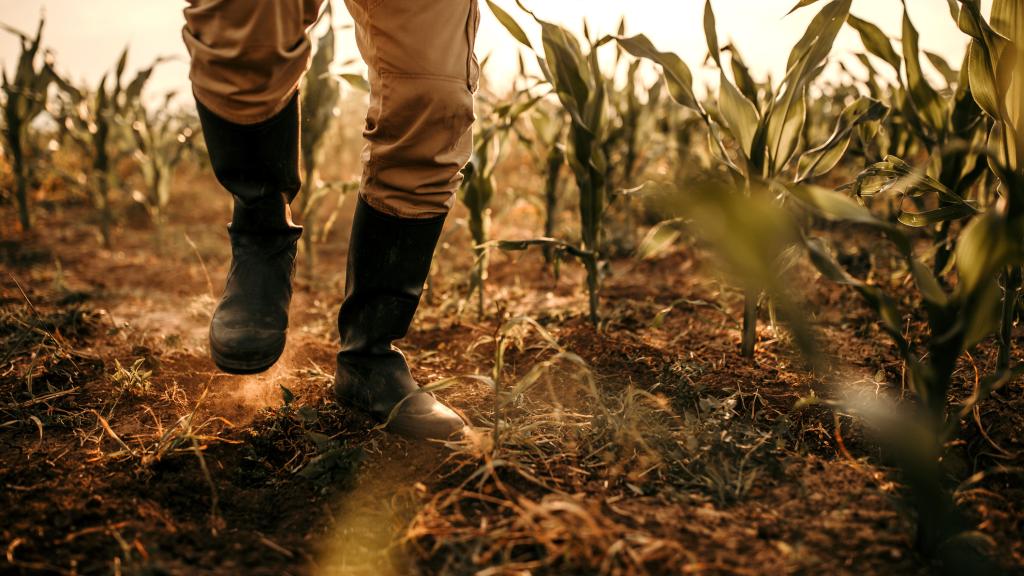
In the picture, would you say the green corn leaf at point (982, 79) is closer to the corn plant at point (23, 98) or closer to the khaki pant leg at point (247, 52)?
the khaki pant leg at point (247, 52)

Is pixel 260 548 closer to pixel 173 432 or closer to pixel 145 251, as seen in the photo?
pixel 173 432

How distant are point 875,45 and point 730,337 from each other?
2.92 ft

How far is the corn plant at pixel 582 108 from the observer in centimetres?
177

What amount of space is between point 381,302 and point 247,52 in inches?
21.6

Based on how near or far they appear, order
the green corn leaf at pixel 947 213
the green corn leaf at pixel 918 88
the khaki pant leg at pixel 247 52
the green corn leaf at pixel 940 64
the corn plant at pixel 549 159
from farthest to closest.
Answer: the corn plant at pixel 549 159
the green corn leaf at pixel 940 64
the green corn leaf at pixel 918 88
the green corn leaf at pixel 947 213
the khaki pant leg at pixel 247 52

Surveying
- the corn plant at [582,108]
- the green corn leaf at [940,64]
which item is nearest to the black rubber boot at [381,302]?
the corn plant at [582,108]

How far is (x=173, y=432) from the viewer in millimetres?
1262

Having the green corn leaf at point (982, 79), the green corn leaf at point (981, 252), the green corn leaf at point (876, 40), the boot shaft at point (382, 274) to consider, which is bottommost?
the boot shaft at point (382, 274)

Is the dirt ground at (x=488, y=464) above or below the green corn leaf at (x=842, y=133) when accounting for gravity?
below

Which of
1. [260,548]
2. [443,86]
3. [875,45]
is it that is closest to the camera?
[260,548]

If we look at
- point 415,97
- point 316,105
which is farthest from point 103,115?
point 415,97

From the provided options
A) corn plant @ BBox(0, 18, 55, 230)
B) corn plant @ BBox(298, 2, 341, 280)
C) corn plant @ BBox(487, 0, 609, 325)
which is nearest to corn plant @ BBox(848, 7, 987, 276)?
corn plant @ BBox(487, 0, 609, 325)

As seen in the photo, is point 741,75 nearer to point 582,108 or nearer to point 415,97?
point 582,108

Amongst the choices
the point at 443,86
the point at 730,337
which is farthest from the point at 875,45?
the point at 443,86
